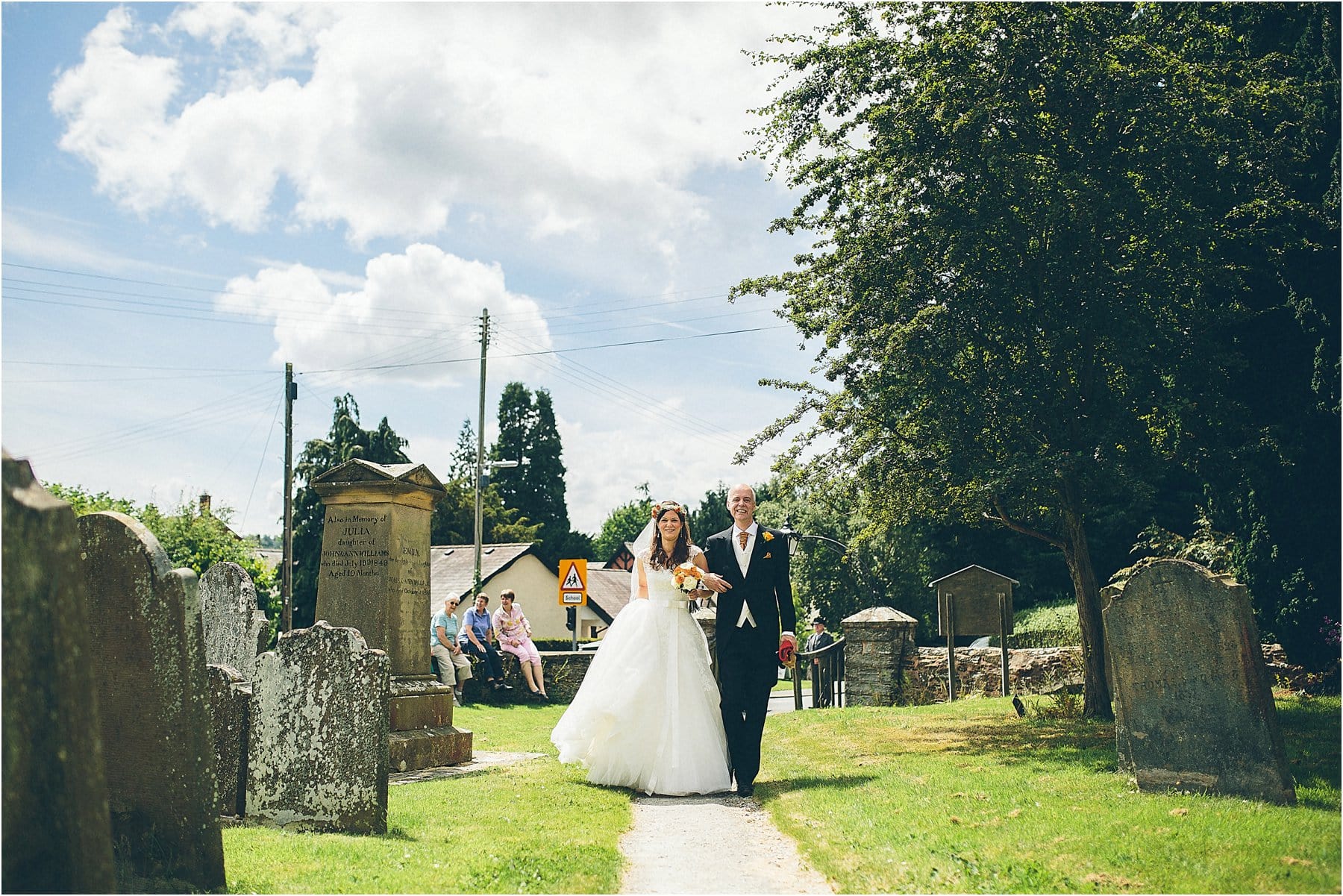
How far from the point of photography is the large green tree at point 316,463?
143 ft

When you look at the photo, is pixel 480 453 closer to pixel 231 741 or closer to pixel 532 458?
pixel 231 741

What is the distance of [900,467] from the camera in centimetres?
1227

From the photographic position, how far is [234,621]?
40.2 feet

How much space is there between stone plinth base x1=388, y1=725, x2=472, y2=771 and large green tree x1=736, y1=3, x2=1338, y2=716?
601cm

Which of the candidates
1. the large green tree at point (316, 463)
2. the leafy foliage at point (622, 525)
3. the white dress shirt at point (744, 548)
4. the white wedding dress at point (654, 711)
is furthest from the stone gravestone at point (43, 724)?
the leafy foliage at point (622, 525)

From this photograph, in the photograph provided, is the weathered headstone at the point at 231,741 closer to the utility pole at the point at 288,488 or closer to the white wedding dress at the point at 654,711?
the white wedding dress at the point at 654,711

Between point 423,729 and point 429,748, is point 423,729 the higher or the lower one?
the higher one

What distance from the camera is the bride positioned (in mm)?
8250

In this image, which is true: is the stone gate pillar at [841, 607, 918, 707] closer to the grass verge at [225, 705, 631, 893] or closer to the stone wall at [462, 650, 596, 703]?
the stone wall at [462, 650, 596, 703]

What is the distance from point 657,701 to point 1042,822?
3.22 metres

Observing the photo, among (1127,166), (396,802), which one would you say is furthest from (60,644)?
(1127,166)

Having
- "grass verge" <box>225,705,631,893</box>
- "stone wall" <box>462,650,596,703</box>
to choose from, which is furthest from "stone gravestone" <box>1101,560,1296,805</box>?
"stone wall" <box>462,650,596,703</box>

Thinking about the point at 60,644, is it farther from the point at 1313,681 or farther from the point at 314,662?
the point at 1313,681

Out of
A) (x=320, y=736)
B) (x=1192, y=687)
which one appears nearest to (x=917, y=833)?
(x=1192, y=687)
